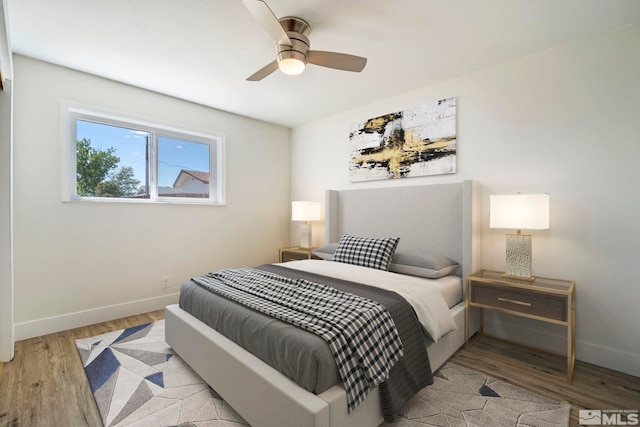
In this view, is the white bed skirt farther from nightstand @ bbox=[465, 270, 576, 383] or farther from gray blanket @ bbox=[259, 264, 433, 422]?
nightstand @ bbox=[465, 270, 576, 383]

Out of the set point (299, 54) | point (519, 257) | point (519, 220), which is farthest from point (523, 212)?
point (299, 54)

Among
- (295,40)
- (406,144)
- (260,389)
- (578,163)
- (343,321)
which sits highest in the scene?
(295,40)

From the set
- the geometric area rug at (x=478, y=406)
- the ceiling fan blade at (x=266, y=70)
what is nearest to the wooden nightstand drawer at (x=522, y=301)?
the geometric area rug at (x=478, y=406)

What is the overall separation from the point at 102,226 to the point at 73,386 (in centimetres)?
155

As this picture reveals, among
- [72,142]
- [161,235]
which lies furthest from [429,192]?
[72,142]

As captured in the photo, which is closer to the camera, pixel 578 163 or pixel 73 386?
pixel 73 386

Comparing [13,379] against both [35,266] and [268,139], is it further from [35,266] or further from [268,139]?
[268,139]

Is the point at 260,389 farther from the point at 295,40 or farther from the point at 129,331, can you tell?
the point at 295,40

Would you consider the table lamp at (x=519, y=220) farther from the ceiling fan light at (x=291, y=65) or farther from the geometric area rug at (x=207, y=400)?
the ceiling fan light at (x=291, y=65)

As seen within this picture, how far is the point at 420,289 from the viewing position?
7.01 feet

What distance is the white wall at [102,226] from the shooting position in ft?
8.38

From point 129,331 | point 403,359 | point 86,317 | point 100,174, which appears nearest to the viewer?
point 403,359

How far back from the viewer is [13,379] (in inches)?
Answer: 77.1

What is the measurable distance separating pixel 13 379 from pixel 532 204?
382cm
